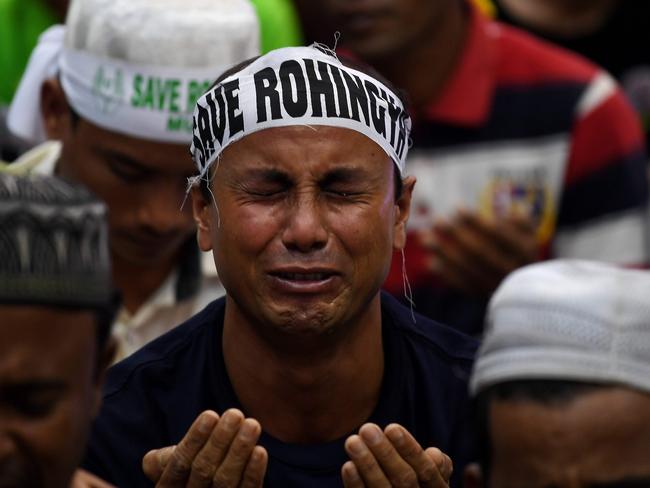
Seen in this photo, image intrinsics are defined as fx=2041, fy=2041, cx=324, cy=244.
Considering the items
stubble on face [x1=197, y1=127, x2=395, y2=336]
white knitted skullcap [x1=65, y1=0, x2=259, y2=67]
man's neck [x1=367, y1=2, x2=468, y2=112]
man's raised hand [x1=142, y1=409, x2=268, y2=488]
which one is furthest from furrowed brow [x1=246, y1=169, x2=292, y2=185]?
man's neck [x1=367, y1=2, x2=468, y2=112]

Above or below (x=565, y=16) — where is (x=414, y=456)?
above

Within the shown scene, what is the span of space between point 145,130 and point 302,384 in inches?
64.4

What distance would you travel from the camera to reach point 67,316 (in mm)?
4121

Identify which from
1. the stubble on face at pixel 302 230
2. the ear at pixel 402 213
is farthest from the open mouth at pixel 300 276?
the ear at pixel 402 213

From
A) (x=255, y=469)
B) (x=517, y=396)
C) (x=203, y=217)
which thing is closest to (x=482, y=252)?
(x=203, y=217)

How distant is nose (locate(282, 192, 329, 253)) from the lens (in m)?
5.16

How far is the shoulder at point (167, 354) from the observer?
5375mm

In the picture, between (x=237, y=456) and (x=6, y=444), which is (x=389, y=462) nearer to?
(x=237, y=456)

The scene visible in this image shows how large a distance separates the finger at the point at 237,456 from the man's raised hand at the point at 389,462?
23 cm

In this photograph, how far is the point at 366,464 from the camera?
4820 millimetres

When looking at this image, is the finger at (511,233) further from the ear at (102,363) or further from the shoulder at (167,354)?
the ear at (102,363)

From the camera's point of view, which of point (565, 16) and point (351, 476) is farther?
→ point (565, 16)

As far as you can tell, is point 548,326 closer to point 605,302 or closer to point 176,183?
point 605,302

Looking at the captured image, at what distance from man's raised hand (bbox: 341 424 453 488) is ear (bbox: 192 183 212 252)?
0.88 m
